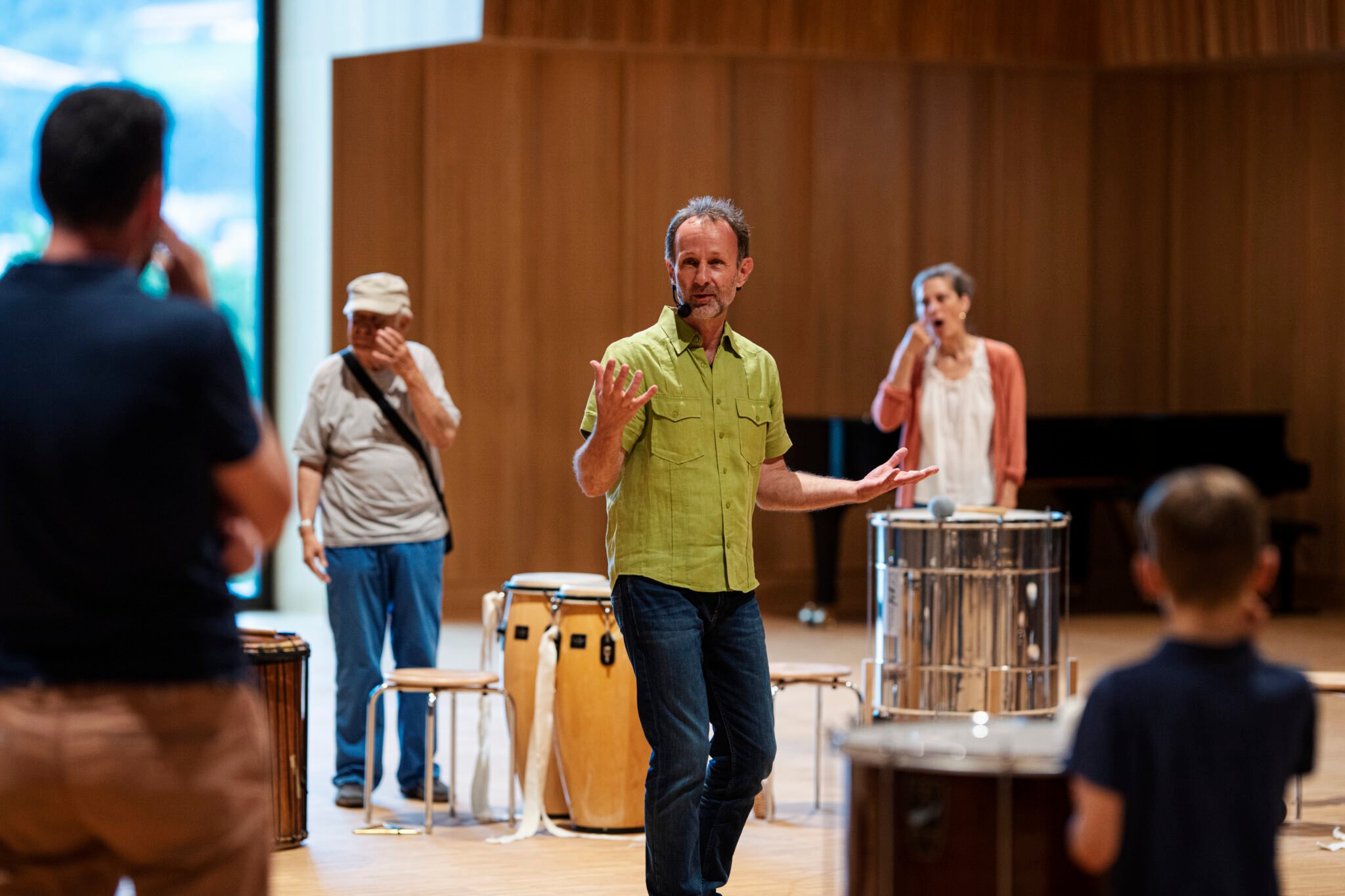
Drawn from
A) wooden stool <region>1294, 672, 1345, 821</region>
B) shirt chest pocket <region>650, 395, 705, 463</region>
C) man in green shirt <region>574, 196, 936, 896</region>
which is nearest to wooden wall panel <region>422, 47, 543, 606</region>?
wooden stool <region>1294, 672, 1345, 821</region>

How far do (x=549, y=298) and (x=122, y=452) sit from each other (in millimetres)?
8388

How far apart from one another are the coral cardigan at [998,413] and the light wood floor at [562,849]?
3.57ft

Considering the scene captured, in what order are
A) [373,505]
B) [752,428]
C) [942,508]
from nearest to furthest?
[752,428]
[942,508]
[373,505]

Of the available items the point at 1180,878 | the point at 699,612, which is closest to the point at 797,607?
the point at 699,612

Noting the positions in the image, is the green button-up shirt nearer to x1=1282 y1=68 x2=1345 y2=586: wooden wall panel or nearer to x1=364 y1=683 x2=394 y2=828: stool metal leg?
x1=364 y1=683 x2=394 y2=828: stool metal leg

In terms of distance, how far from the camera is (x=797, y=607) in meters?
10.5

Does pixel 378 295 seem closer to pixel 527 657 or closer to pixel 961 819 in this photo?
→ pixel 527 657

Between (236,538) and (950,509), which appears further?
(950,509)

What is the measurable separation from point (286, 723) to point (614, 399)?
6.14 ft

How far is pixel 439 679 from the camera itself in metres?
5.07

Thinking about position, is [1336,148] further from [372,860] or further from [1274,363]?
[372,860]

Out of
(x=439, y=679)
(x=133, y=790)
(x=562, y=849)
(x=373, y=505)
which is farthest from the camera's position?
(x=373, y=505)

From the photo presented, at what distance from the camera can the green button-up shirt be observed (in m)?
3.67

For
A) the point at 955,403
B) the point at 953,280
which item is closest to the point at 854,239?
the point at 953,280
